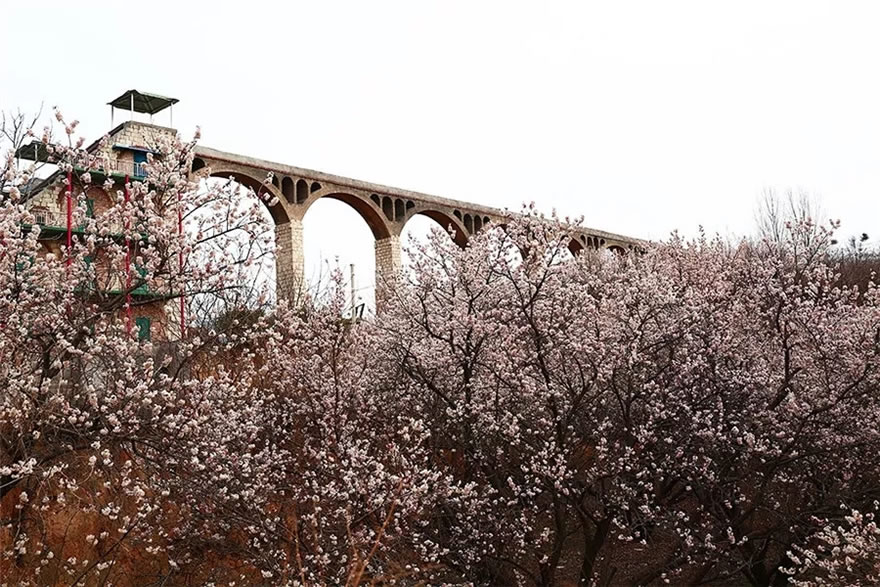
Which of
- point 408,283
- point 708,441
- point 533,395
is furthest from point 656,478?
point 408,283

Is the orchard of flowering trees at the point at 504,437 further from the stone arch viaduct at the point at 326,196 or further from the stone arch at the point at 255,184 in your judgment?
the stone arch at the point at 255,184

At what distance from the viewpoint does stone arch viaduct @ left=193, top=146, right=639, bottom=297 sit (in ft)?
90.3

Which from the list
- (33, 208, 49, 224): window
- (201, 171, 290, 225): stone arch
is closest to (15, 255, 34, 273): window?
(33, 208, 49, 224): window

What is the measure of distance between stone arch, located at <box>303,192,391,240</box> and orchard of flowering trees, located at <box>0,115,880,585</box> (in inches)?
864

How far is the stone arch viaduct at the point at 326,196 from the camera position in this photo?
2753 cm

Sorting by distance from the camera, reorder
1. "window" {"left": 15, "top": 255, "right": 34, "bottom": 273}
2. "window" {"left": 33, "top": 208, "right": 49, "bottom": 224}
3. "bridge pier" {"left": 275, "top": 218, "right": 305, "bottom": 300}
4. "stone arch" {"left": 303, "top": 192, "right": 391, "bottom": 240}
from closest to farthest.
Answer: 1. "window" {"left": 15, "top": 255, "right": 34, "bottom": 273}
2. "window" {"left": 33, "top": 208, "right": 49, "bottom": 224}
3. "bridge pier" {"left": 275, "top": 218, "right": 305, "bottom": 300}
4. "stone arch" {"left": 303, "top": 192, "right": 391, "bottom": 240}

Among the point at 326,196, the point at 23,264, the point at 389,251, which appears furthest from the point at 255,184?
the point at 23,264

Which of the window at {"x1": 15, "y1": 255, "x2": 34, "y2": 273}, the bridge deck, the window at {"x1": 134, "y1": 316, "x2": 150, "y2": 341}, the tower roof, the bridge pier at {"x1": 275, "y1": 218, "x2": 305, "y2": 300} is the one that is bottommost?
the window at {"x1": 134, "y1": 316, "x2": 150, "y2": 341}

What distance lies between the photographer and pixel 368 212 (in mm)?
33656

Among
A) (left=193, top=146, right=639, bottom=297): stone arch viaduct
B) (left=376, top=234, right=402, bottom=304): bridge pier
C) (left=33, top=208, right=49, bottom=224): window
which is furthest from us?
(left=376, top=234, right=402, bottom=304): bridge pier

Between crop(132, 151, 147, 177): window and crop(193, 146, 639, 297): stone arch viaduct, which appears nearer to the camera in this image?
crop(132, 151, 147, 177): window

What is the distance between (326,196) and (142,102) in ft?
28.2

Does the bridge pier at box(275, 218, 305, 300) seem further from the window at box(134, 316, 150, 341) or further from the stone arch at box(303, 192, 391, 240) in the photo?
the window at box(134, 316, 150, 341)

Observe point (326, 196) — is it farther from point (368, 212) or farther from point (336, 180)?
point (368, 212)
